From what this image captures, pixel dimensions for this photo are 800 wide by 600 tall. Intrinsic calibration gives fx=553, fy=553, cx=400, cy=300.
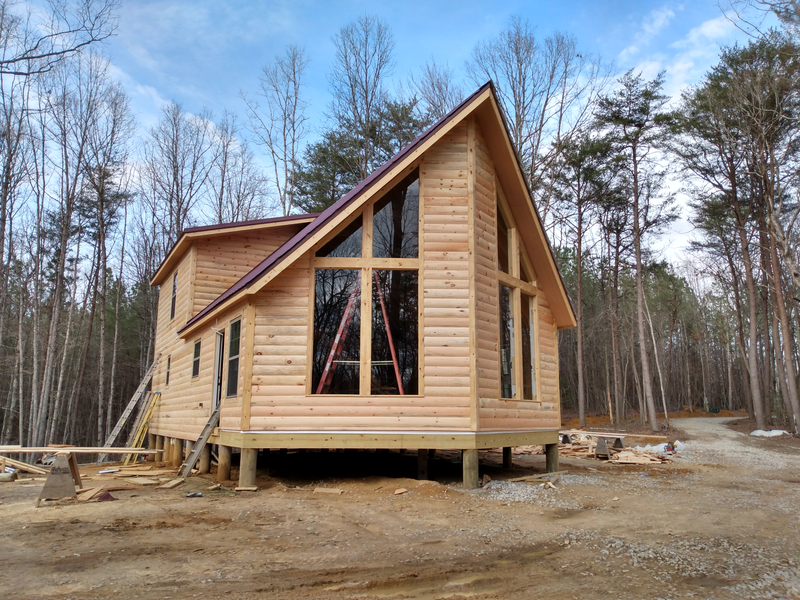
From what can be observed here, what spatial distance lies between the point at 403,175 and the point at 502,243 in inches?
103

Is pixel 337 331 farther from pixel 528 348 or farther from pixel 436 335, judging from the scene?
pixel 528 348

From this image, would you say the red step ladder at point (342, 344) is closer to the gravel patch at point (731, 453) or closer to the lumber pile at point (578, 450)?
the lumber pile at point (578, 450)

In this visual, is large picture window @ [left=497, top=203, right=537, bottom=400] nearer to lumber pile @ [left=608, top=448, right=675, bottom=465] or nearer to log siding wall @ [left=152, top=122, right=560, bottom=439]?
log siding wall @ [left=152, top=122, right=560, bottom=439]

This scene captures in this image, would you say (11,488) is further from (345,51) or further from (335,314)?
(345,51)

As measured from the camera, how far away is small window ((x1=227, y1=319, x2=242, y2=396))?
1062 cm

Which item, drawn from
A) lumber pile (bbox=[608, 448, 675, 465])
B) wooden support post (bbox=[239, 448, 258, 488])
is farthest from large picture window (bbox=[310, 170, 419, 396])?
lumber pile (bbox=[608, 448, 675, 465])

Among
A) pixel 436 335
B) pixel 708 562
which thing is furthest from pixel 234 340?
pixel 708 562

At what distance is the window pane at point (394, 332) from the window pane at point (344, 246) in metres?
0.57

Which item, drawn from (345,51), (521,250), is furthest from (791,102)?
(345,51)

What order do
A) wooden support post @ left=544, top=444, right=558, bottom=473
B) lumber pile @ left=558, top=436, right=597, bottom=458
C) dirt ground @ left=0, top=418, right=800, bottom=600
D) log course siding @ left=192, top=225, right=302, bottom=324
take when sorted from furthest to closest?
lumber pile @ left=558, top=436, right=597, bottom=458
log course siding @ left=192, top=225, right=302, bottom=324
wooden support post @ left=544, top=444, right=558, bottom=473
dirt ground @ left=0, top=418, right=800, bottom=600

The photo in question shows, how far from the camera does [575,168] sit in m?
28.7

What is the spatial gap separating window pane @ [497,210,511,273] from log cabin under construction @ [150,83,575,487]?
0.22 feet

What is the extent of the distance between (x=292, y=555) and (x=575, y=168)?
27.0 meters

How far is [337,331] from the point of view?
968 cm
